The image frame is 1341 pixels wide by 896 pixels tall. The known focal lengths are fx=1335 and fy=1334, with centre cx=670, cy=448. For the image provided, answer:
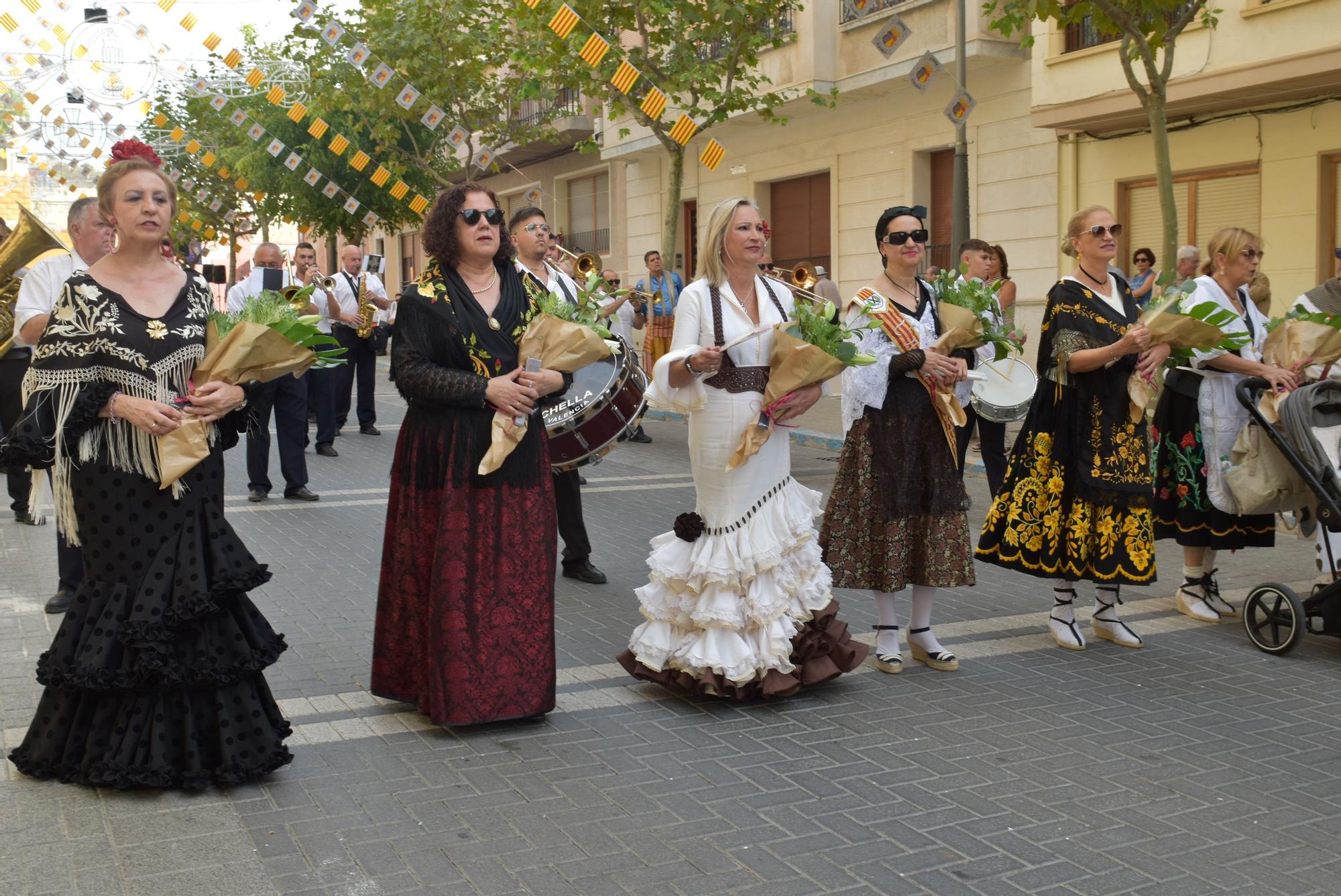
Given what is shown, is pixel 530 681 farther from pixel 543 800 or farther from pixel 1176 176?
pixel 1176 176

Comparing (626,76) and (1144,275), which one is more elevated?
(626,76)

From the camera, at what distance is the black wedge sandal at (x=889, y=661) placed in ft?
20.4

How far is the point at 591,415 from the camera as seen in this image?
7.67 meters

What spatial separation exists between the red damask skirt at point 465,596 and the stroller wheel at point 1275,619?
11.8 ft

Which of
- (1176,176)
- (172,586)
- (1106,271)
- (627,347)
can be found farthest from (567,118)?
(172,586)

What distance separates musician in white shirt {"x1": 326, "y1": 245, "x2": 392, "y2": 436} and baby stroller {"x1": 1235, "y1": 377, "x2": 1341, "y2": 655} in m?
10.1

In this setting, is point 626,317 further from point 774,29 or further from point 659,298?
point 774,29

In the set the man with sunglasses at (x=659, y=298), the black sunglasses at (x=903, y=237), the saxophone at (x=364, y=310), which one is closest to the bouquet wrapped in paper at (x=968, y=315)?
the black sunglasses at (x=903, y=237)

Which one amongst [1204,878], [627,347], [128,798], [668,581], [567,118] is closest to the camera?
[1204,878]

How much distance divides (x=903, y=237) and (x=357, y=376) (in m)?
11.7

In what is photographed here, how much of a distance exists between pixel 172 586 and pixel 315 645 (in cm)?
218

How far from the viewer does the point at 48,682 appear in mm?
4570

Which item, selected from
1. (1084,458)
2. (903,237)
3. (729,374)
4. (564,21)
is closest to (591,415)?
(729,374)

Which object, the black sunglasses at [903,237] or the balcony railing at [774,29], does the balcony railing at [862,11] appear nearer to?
the balcony railing at [774,29]
